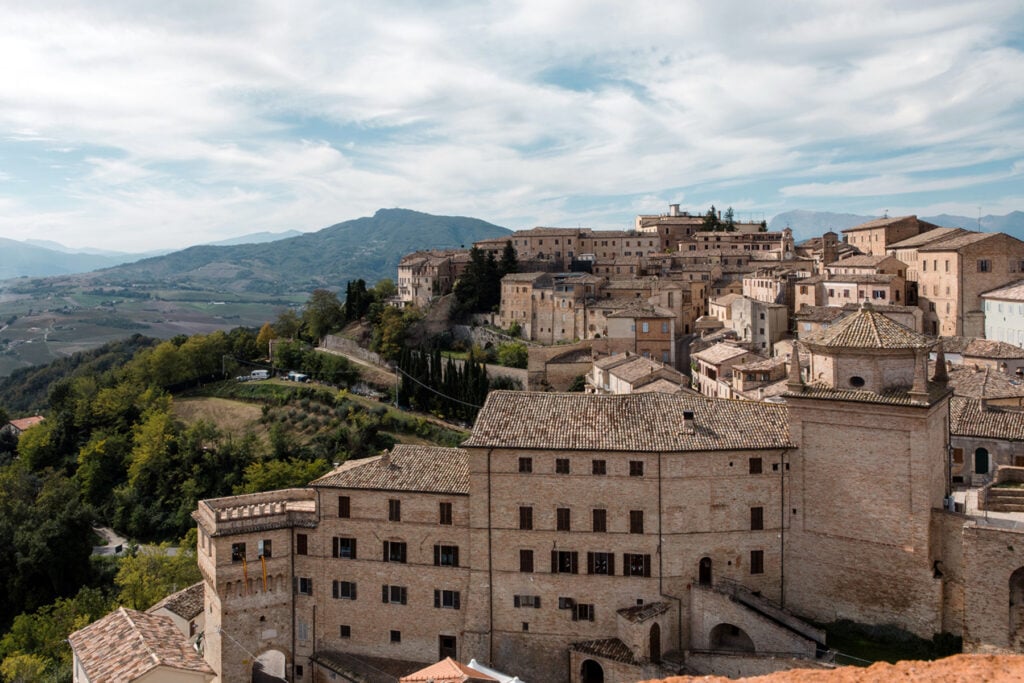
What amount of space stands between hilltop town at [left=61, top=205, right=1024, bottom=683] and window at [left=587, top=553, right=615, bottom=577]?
0.34 ft

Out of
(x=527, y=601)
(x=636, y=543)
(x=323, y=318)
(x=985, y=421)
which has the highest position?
(x=323, y=318)

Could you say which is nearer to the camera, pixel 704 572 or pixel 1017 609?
pixel 1017 609

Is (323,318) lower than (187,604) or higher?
higher

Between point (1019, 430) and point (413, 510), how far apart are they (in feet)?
74.7

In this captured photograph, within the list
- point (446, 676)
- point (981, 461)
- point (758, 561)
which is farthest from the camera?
point (981, 461)

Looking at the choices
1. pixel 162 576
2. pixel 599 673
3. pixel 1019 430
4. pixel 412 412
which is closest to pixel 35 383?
pixel 412 412

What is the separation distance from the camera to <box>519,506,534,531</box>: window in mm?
26828

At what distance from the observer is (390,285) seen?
87.8 m

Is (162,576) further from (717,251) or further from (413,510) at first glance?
(717,251)

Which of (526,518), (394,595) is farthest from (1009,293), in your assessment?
(394,595)

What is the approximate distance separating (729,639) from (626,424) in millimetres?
7742

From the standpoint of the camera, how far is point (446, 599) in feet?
90.3

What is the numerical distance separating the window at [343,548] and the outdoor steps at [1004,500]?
2063cm

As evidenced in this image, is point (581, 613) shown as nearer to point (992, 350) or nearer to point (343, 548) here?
point (343, 548)
